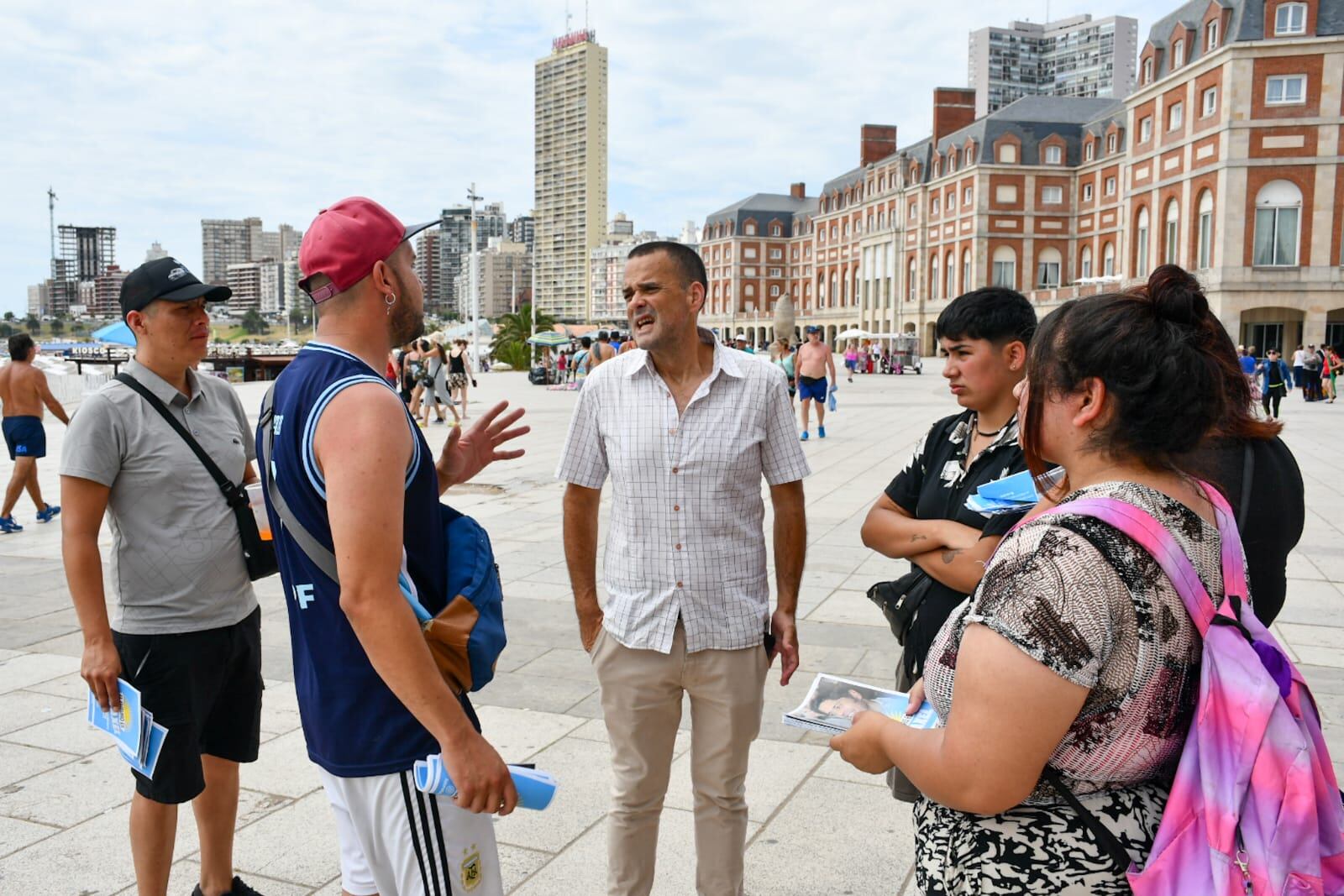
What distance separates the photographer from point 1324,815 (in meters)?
1.44

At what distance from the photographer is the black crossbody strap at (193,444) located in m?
2.98

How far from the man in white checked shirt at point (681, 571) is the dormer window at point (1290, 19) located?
1847 inches

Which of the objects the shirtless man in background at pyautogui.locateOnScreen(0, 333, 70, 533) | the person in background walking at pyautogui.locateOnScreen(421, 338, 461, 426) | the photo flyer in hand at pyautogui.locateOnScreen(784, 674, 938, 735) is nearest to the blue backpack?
the photo flyer in hand at pyautogui.locateOnScreen(784, 674, 938, 735)

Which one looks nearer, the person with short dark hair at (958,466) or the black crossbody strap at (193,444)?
the person with short dark hair at (958,466)

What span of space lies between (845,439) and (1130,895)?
15.4 metres

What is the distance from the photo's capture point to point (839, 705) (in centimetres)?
217

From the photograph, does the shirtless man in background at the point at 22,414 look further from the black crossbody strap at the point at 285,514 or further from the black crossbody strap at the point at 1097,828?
the black crossbody strap at the point at 1097,828

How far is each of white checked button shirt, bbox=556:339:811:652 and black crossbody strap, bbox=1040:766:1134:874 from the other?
4.81 ft

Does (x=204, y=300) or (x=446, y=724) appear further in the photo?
(x=204, y=300)

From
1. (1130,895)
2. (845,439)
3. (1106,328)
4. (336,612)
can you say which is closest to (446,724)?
(336,612)

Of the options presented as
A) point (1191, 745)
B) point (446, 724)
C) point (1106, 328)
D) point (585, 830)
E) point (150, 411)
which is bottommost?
point (585, 830)

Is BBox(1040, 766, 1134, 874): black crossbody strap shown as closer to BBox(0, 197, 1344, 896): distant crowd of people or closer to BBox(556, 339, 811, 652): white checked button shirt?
BBox(0, 197, 1344, 896): distant crowd of people

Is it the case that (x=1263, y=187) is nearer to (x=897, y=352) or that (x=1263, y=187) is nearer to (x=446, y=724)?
(x=897, y=352)

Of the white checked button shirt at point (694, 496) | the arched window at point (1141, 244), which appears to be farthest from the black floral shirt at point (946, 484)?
the arched window at point (1141, 244)
